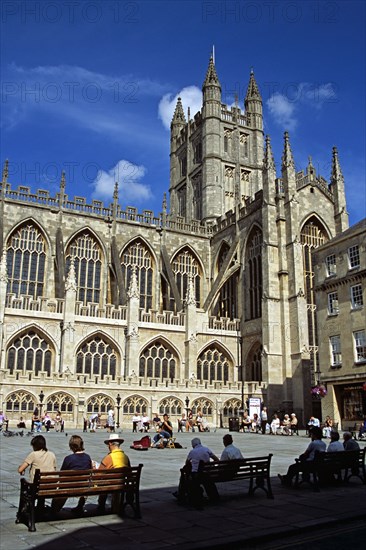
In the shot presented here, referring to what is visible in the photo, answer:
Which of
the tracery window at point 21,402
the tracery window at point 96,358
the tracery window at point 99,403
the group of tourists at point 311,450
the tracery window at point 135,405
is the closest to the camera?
the group of tourists at point 311,450

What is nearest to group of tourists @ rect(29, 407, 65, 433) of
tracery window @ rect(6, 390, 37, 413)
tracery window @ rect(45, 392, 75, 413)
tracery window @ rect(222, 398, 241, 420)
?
tracery window @ rect(6, 390, 37, 413)

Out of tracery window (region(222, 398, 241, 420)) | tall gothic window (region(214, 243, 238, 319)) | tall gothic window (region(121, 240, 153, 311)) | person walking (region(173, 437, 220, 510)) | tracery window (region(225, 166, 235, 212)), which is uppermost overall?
tracery window (region(225, 166, 235, 212))

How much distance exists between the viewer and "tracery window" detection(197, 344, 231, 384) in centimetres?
3806

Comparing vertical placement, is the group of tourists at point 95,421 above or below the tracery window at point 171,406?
below

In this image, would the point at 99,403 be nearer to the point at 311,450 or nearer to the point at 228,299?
Answer: the point at 228,299

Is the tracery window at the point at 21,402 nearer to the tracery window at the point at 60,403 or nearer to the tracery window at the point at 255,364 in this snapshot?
the tracery window at the point at 60,403

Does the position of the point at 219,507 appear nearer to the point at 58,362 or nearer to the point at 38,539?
the point at 38,539

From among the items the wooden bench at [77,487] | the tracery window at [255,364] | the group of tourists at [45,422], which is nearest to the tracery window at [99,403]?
the group of tourists at [45,422]

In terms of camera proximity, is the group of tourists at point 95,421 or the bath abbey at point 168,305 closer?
the group of tourists at point 95,421

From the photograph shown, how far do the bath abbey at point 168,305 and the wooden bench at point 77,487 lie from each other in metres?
20.9

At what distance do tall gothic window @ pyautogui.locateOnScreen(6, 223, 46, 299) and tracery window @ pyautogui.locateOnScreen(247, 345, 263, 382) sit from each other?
51.4 ft

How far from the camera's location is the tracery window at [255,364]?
125ft

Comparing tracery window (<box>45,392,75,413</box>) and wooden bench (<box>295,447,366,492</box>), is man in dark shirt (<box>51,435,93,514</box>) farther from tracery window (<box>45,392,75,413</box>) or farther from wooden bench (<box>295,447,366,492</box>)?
tracery window (<box>45,392,75,413</box>)

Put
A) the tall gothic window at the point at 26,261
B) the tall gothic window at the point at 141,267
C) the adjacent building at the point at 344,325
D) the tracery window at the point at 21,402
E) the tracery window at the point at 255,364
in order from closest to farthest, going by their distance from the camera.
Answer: the adjacent building at the point at 344,325 → the tracery window at the point at 21,402 → the tracery window at the point at 255,364 → the tall gothic window at the point at 26,261 → the tall gothic window at the point at 141,267
